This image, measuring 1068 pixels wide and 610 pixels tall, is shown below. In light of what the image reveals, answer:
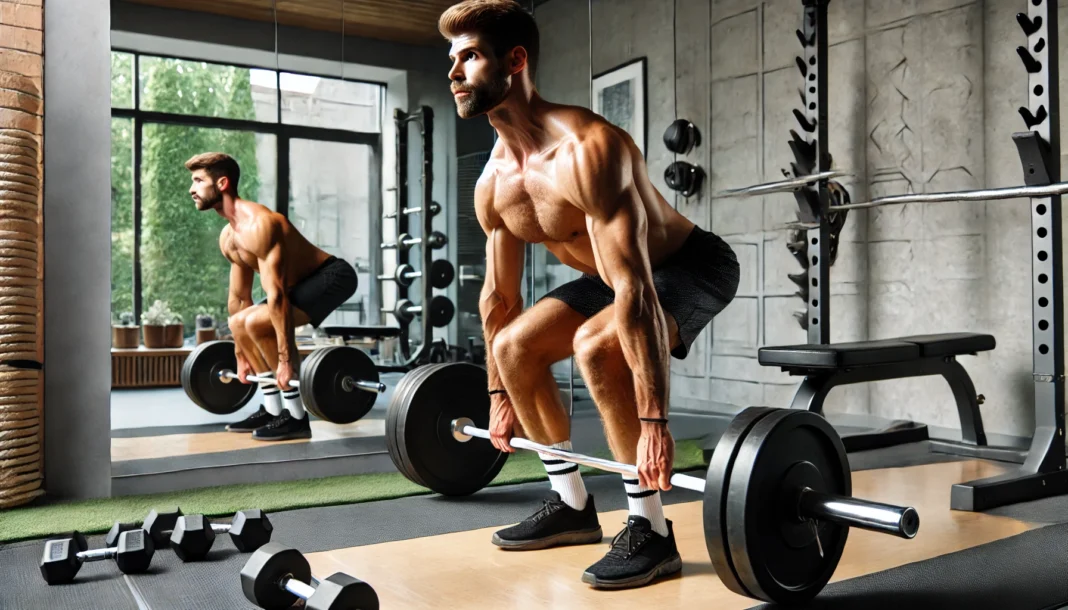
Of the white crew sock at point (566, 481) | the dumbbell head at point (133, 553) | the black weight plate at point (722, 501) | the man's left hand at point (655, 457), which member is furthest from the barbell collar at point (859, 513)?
the dumbbell head at point (133, 553)

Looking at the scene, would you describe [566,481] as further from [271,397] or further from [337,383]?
[271,397]

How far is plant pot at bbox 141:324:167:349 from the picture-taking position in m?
3.30

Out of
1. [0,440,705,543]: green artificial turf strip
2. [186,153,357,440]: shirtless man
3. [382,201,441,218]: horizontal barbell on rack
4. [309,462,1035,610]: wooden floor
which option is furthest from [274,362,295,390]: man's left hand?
[309,462,1035,610]: wooden floor

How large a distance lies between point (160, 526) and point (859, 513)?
6.27ft

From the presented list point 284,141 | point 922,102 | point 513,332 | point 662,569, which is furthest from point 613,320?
point 922,102

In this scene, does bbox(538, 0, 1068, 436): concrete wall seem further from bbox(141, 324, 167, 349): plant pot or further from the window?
bbox(141, 324, 167, 349): plant pot

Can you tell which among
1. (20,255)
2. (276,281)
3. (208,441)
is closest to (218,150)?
(276,281)

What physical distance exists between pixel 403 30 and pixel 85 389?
206cm

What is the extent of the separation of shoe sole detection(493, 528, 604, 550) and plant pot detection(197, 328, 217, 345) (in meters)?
1.64

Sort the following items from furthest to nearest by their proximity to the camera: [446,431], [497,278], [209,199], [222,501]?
[209,199] → [222,501] → [446,431] → [497,278]

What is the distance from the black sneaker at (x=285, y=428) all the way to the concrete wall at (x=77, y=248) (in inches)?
26.9

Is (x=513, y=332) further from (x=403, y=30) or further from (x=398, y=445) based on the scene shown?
(x=403, y=30)

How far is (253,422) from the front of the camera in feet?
12.3

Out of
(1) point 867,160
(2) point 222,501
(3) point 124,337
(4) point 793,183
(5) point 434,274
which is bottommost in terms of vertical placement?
(2) point 222,501
